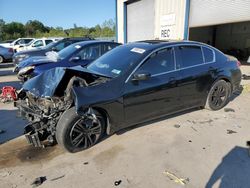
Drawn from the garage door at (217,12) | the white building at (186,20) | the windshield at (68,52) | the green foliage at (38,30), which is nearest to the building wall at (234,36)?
the white building at (186,20)

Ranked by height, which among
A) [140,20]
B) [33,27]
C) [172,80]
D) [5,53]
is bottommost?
[5,53]

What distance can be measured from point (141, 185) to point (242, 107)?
4.14 metres

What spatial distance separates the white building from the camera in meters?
11.2

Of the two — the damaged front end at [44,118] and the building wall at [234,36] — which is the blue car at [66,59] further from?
the building wall at [234,36]

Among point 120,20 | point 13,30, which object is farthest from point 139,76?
point 13,30

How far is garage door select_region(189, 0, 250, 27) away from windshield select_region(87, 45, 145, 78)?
7.74m

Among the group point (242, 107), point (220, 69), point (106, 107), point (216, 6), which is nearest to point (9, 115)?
point (106, 107)

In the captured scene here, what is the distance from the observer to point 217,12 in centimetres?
1142

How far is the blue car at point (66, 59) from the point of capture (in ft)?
23.6

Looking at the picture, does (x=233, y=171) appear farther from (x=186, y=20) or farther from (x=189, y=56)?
(x=186, y=20)

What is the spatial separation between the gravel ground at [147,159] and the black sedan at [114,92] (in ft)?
0.94

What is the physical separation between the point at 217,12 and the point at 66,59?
25.5ft

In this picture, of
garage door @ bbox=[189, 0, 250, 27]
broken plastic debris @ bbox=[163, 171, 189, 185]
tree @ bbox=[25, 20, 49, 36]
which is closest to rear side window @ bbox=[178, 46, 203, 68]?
broken plastic debris @ bbox=[163, 171, 189, 185]

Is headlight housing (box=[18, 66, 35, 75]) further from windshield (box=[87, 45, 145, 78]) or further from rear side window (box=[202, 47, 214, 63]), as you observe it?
rear side window (box=[202, 47, 214, 63])
